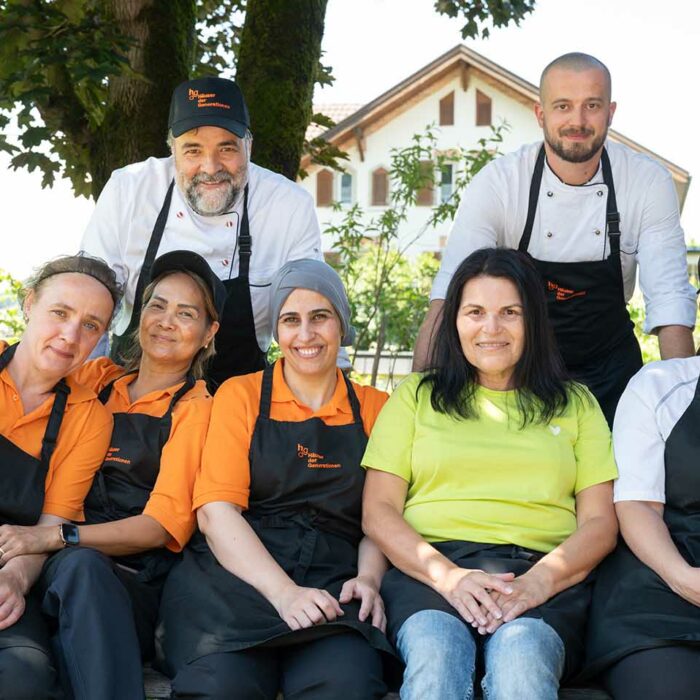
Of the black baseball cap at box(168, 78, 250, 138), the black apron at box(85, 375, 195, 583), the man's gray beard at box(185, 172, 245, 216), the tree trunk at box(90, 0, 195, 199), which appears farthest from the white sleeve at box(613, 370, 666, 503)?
the tree trunk at box(90, 0, 195, 199)

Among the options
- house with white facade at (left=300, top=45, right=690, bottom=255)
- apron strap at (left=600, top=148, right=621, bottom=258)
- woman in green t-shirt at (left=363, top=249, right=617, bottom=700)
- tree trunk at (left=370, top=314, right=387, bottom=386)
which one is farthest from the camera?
house with white facade at (left=300, top=45, right=690, bottom=255)

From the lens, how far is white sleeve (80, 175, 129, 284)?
3.86 metres

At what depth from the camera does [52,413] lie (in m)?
→ 3.00

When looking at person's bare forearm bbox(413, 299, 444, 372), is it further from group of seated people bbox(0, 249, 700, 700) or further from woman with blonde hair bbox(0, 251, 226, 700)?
woman with blonde hair bbox(0, 251, 226, 700)

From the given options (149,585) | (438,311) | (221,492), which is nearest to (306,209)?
(438,311)

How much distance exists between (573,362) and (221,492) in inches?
62.8

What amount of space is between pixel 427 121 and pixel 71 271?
23.6 meters

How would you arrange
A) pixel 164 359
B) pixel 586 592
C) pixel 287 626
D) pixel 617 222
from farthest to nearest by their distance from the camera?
1. pixel 617 222
2. pixel 164 359
3. pixel 586 592
4. pixel 287 626

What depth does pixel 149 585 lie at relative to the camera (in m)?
2.97

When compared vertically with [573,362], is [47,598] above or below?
below

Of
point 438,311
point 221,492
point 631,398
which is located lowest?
point 221,492

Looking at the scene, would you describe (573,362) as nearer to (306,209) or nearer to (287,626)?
(306,209)

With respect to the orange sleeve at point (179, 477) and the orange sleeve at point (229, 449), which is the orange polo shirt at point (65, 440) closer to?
the orange sleeve at point (179, 477)

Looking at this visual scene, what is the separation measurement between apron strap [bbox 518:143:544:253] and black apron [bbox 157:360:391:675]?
3.41ft
